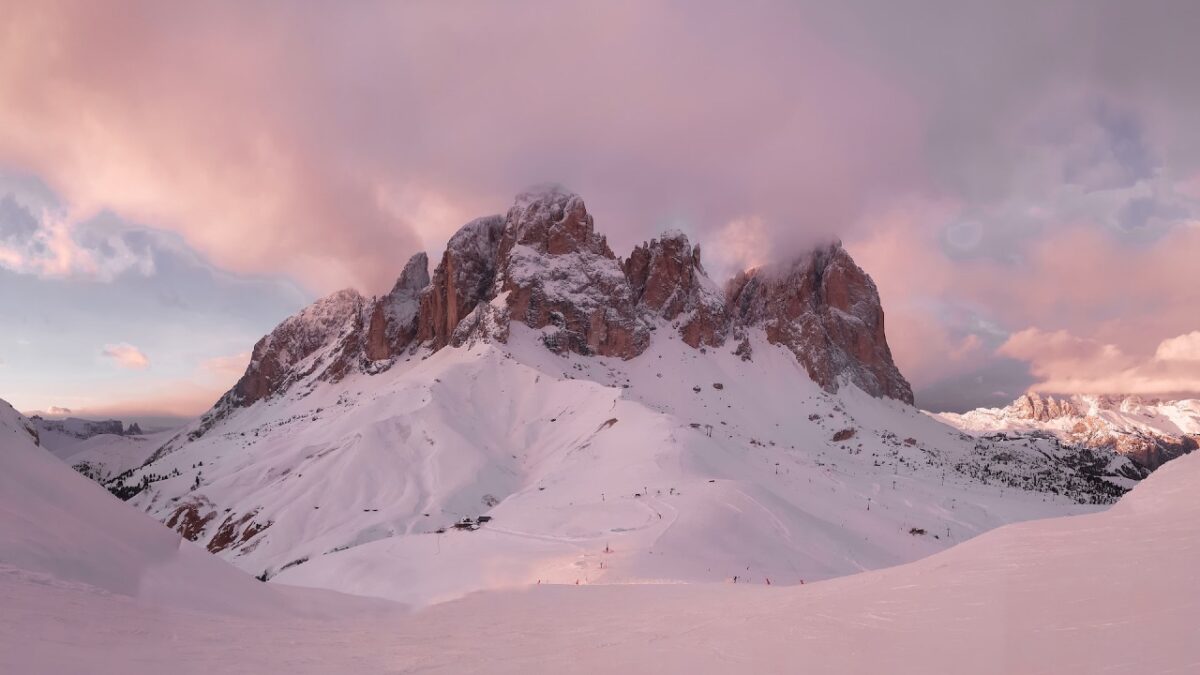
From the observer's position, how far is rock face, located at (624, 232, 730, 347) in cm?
9475

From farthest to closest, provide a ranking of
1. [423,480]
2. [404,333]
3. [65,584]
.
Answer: [404,333] < [423,480] < [65,584]

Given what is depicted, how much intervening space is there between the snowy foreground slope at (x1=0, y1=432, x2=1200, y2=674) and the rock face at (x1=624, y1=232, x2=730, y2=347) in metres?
86.8

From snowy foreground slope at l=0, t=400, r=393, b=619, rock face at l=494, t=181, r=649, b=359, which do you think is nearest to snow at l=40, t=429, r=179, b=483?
rock face at l=494, t=181, r=649, b=359

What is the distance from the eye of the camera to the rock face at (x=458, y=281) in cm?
9562

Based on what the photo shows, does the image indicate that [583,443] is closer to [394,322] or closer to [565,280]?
[565,280]

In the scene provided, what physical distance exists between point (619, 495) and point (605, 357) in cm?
6063

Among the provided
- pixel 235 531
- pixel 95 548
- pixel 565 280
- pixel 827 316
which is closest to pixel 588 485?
pixel 95 548

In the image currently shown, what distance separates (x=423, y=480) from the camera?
126 ft

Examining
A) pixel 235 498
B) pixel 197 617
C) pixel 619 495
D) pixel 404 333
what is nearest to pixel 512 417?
pixel 235 498

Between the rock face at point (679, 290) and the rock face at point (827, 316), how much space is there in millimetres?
6914

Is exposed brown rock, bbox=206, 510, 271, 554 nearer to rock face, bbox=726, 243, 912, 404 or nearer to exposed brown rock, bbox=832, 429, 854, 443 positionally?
exposed brown rock, bbox=832, 429, 854, 443

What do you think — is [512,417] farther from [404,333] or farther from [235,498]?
[404,333]

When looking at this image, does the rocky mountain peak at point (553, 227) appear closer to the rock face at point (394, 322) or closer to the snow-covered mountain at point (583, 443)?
the snow-covered mountain at point (583, 443)

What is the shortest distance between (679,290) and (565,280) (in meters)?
22.2
